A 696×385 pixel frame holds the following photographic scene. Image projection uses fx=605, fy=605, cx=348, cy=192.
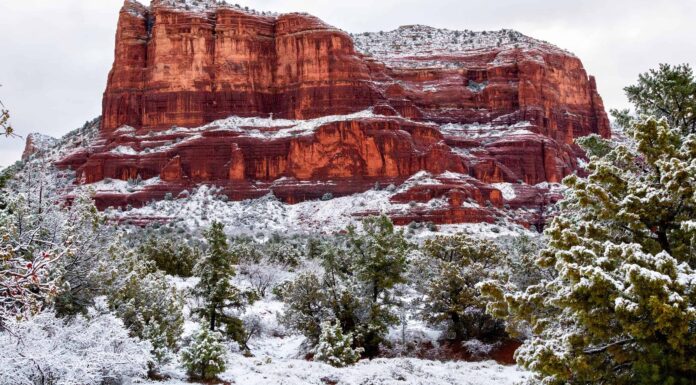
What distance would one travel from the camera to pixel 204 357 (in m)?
19.1

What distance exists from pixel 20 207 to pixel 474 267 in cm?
2108

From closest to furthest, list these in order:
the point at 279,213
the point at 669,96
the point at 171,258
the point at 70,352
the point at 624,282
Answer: the point at 624,282 → the point at 70,352 → the point at 669,96 → the point at 171,258 → the point at 279,213

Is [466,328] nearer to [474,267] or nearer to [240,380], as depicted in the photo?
[474,267]

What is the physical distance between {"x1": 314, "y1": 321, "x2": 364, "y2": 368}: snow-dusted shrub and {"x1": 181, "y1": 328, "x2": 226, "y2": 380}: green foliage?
533cm

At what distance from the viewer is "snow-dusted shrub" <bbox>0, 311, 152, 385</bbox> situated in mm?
10844

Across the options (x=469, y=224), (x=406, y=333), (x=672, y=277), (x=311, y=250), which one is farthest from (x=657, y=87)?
(x=469, y=224)

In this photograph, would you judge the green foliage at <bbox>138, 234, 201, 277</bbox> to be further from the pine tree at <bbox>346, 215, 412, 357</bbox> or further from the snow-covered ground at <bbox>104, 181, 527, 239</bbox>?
the snow-covered ground at <bbox>104, 181, 527, 239</bbox>

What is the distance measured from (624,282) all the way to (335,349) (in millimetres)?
16765

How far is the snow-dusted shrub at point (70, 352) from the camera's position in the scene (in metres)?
10.8

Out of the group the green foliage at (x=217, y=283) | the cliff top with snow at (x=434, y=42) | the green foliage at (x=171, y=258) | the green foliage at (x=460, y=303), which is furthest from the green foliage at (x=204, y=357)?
the cliff top with snow at (x=434, y=42)

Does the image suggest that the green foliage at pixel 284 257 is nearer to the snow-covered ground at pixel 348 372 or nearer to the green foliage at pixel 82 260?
the snow-covered ground at pixel 348 372

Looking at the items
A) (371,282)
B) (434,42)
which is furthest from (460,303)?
(434,42)

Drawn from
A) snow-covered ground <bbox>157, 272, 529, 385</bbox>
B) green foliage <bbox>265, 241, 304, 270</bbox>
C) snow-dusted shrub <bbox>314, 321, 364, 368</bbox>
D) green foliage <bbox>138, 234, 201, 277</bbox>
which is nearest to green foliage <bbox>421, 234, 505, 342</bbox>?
snow-covered ground <bbox>157, 272, 529, 385</bbox>

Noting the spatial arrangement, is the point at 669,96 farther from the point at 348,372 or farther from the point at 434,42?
the point at 434,42
